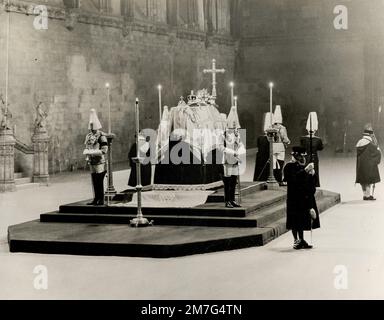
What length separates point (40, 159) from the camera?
1733 centimetres

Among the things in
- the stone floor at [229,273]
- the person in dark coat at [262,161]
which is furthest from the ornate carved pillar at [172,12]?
the stone floor at [229,273]

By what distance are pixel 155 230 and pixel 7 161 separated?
728cm

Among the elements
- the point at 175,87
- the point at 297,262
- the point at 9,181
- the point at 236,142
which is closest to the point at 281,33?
the point at 175,87

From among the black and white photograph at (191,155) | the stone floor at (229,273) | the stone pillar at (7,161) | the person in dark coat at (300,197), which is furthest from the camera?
Answer: the stone pillar at (7,161)

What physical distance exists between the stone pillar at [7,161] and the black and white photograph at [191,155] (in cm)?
5

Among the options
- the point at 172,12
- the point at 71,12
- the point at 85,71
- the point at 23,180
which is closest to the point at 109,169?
the point at 23,180

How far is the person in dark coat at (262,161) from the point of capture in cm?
1495

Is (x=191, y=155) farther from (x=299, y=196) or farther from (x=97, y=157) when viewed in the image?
(x=299, y=196)

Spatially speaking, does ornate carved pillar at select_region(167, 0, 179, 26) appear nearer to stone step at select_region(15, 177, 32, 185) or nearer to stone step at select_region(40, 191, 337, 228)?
stone step at select_region(15, 177, 32, 185)

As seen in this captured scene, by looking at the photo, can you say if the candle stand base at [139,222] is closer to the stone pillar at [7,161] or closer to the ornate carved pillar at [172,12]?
the stone pillar at [7,161]

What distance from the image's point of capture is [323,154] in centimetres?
2536

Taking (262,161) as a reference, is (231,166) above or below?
above

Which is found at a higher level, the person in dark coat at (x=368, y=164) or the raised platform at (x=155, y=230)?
the person in dark coat at (x=368, y=164)

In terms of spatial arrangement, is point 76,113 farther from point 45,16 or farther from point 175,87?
point 175,87
